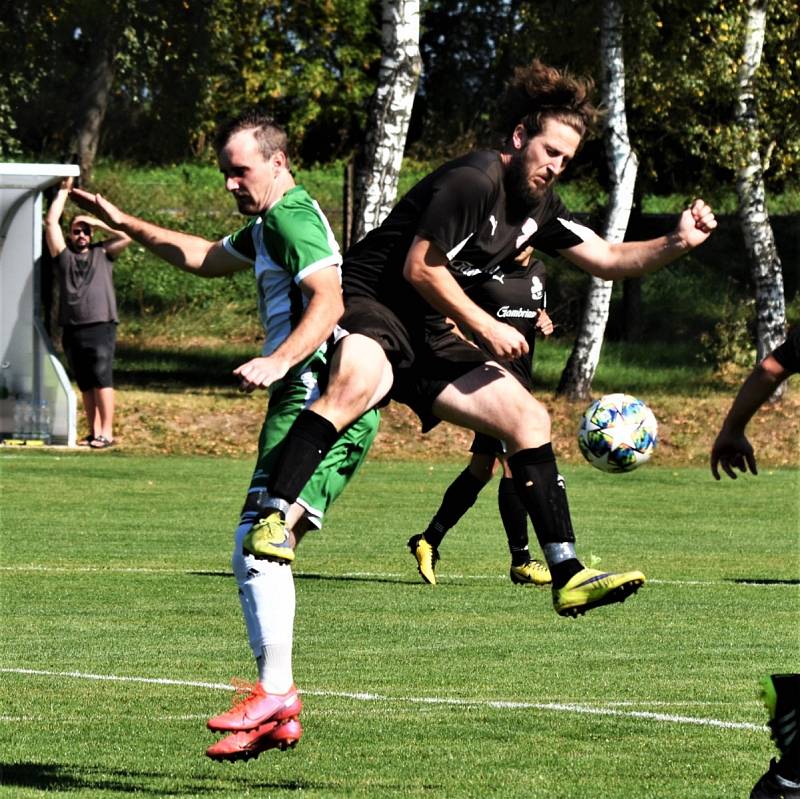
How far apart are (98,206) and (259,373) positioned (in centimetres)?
172

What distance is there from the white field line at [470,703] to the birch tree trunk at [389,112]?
14.3 meters

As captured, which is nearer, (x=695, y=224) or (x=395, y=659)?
(x=695, y=224)

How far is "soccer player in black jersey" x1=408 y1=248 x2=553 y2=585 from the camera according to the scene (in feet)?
34.9

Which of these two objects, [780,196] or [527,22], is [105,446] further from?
[780,196]

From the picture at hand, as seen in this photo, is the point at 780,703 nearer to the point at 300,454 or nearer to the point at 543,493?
the point at 543,493

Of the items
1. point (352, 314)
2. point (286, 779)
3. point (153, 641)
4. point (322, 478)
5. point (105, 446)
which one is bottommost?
point (105, 446)

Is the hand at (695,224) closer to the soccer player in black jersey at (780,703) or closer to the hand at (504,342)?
the hand at (504,342)

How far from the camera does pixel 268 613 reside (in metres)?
6.12

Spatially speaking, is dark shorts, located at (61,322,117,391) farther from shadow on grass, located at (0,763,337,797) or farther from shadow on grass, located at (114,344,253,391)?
shadow on grass, located at (0,763,337,797)

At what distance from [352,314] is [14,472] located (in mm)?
11362

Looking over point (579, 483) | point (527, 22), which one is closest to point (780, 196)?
point (527, 22)

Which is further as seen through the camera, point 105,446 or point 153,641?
point 105,446

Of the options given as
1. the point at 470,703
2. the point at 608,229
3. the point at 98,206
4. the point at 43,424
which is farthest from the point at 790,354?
the point at 608,229

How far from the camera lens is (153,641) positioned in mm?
8789
